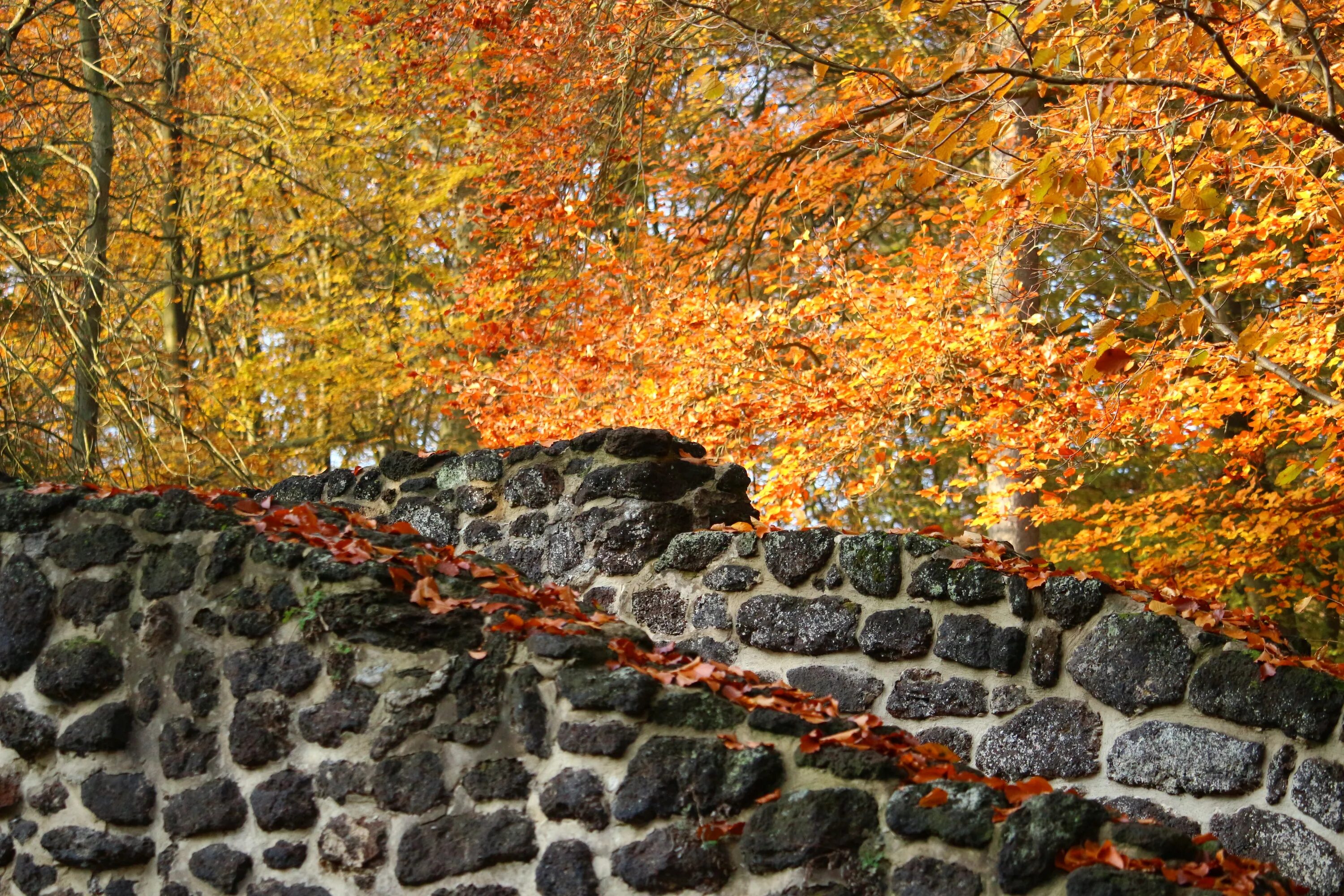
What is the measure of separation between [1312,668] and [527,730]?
228cm

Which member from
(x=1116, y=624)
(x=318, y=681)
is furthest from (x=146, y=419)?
(x=1116, y=624)

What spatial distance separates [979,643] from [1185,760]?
0.69 meters

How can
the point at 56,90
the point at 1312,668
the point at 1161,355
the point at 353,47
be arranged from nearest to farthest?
the point at 1312,668, the point at 1161,355, the point at 56,90, the point at 353,47

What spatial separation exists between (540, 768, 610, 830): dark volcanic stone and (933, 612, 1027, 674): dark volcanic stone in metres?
1.64

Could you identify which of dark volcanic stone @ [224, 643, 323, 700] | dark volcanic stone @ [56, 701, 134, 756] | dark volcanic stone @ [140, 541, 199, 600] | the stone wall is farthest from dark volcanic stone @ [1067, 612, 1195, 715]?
dark volcanic stone @ [56, 701, 134, 756]

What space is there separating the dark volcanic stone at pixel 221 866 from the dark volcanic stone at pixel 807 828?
1.39 m

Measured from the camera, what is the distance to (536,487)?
16.4 ft

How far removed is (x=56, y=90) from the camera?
7.71 meters

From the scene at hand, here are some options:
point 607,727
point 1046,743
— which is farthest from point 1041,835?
point 1046,743

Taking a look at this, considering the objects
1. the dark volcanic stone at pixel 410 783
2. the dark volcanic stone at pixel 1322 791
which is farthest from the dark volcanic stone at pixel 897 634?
the dark volcanic stone at pixel 410 783

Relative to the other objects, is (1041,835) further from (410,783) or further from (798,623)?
(798,623)

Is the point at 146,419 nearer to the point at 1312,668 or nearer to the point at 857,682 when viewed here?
the point at 857,682

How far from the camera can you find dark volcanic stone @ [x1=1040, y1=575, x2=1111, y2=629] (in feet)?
12.8

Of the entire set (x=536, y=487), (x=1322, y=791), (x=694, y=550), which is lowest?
(x=1322, y=791)
